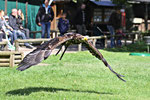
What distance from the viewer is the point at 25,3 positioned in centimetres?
2016

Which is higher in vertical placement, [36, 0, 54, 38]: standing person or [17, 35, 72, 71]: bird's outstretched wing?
[36, 0, 54, 38]: standing person

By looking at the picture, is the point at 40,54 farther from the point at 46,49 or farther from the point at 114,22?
the point at 114,22

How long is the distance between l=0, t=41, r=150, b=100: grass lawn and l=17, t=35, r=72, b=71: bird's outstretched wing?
1.13 meters

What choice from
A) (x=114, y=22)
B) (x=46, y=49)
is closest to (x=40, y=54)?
(x=46, y=49)

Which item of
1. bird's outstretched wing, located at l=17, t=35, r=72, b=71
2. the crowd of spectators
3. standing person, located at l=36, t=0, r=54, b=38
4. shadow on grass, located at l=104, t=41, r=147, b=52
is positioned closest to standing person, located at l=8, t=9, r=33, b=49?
the crowd of spectators

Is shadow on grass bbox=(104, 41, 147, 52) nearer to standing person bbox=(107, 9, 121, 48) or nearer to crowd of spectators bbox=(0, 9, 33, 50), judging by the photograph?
standing person bbox=(107, 9, 121, 48)

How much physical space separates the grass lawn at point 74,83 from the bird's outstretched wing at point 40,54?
1.13 metres

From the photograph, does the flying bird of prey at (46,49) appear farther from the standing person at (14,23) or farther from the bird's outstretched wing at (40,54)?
the standing person at (14,23)

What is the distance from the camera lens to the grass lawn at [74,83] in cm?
739

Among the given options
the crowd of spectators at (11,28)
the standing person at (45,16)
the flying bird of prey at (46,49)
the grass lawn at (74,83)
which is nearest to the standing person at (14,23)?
the crowd of spectators at (11,28)

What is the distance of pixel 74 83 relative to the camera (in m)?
8.85

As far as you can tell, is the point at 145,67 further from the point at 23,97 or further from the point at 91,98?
the point at 23,97

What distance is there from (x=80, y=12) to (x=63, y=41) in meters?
14.5

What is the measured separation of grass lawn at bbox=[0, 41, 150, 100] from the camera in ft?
24.3
